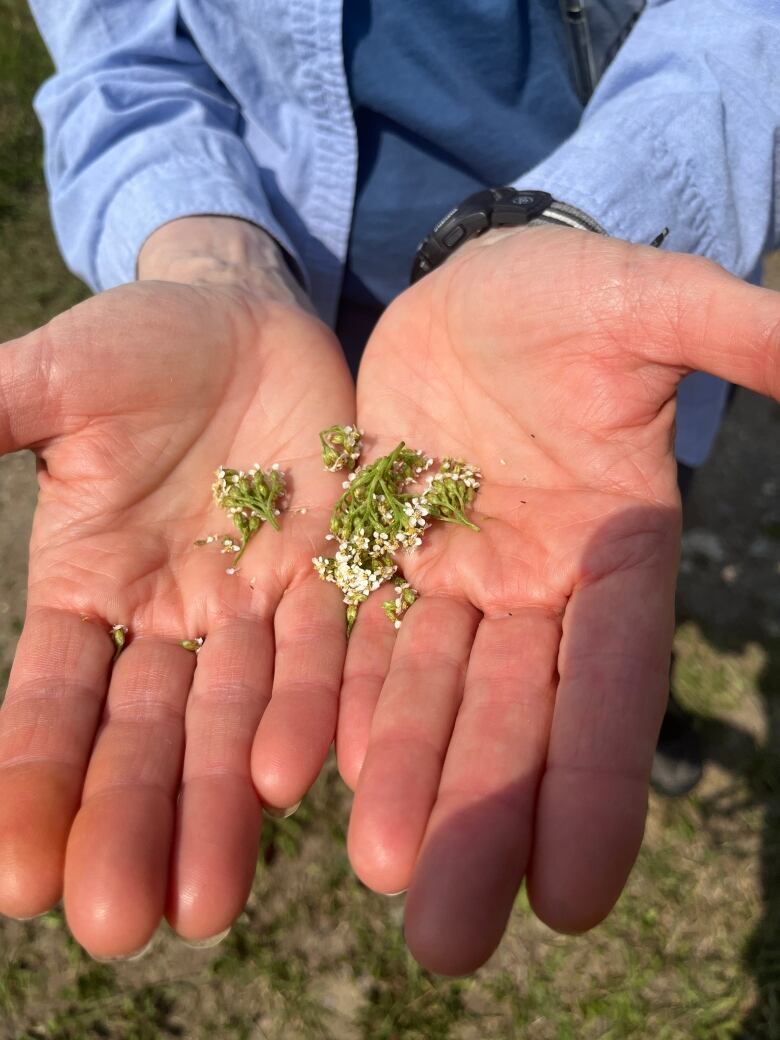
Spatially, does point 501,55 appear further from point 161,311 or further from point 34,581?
point 34,581

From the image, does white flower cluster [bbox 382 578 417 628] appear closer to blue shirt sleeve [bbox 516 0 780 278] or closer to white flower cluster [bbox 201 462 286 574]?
white flower cluster [bbox 201 462 286 574]

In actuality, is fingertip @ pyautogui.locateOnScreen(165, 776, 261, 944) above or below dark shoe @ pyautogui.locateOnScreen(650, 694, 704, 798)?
above

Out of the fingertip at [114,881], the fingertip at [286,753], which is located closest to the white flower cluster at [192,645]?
the fingertip at [286,753]

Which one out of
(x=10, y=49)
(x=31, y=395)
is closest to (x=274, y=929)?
(x=31, y=395)

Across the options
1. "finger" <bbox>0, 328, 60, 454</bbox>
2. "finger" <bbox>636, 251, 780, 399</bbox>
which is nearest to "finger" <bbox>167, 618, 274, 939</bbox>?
"finger" <bbox>0, 328, 60, 454</bbox>

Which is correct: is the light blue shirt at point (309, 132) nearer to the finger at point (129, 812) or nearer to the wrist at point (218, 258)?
the wrist at point (218, 258)
